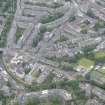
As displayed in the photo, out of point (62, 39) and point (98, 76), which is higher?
point (62, 39)

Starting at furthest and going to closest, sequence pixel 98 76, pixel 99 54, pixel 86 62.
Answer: pixel 99 54, pixel 86 62, pixel 98 76

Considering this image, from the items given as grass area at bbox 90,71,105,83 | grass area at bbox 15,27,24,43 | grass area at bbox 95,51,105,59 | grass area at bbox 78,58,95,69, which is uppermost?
grass area at bbox 15,27,24,43

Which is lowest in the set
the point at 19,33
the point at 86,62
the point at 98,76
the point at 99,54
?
the point at 98,76

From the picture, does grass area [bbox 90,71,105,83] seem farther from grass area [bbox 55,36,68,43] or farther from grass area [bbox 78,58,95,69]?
grass area [bbox 55,36,68,43]

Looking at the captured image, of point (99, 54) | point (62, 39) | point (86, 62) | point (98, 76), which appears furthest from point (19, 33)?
point (98, 76)

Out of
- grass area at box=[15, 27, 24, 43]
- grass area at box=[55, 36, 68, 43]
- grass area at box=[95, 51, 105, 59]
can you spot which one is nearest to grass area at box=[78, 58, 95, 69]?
grass area at box=[95, 51, 105, 59]

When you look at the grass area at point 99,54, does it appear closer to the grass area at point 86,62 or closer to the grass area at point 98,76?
the grass area at point 86,62

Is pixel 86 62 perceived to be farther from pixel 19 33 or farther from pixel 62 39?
pixel 19 33

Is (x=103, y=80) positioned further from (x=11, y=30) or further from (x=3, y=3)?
(x=3, y=3)

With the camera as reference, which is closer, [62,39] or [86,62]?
[86,62]

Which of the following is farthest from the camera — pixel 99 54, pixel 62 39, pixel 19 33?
pixel 19 33

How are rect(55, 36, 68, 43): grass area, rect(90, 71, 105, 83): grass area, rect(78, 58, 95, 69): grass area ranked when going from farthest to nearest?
rect(55, 36, 68, 43): grass area → rect(78, 58, 95, 69): grass area → rect(90, 71, 105, 83): grass area

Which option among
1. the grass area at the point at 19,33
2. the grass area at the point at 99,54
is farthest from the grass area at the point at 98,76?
the grass area at the point at 19,33
